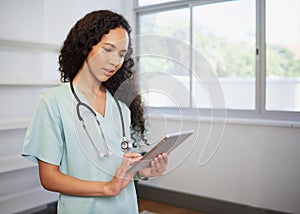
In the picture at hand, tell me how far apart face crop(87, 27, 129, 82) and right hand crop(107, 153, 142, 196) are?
0.69 feet

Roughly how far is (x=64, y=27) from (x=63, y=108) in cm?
214

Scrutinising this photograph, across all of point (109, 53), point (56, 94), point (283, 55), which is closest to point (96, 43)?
point (109, 53)

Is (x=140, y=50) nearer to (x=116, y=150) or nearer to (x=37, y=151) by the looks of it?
(x=116, y=150)

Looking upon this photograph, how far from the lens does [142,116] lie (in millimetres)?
961

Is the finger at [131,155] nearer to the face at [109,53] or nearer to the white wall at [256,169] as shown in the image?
the face at [109,53]

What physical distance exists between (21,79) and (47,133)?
5.40 ft

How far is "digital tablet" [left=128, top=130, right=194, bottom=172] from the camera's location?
0.75 metres

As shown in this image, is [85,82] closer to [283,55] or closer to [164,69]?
[164,69]

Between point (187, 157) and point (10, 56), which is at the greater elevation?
point (10, 56)

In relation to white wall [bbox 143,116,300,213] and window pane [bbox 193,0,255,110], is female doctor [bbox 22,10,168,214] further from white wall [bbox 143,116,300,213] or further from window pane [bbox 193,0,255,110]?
window pane [bbox 193,0,255,110]

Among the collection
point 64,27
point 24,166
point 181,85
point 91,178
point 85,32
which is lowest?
point 24,166

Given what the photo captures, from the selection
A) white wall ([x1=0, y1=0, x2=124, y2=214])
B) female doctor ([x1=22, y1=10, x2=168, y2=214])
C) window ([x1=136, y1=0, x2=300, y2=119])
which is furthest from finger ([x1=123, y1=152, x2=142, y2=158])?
white wall ([x1=0, y1=0, x2=124, y2=214])

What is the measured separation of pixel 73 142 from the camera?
2.89 feet

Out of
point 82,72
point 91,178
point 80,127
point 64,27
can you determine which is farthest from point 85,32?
point 64,27
